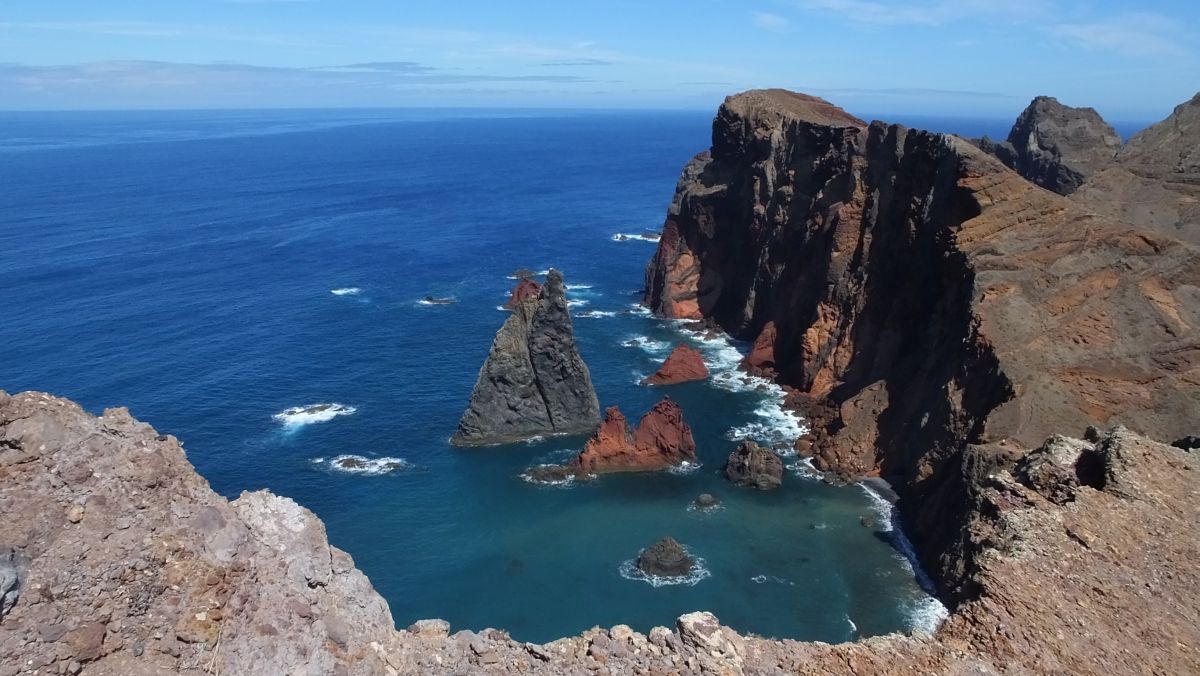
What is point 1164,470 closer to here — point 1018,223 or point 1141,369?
point 1141,369

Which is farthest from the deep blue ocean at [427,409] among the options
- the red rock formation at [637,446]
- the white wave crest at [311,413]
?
the red rock formation at [637,446]

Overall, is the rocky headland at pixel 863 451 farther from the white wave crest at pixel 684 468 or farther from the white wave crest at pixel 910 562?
the white wave crest at pixel 684 468

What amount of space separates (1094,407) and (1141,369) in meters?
4.17

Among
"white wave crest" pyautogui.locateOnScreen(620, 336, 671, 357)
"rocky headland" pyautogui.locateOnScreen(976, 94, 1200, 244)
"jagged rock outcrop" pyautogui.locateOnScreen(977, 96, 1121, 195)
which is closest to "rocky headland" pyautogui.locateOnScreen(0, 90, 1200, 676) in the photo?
"rocky headland" pyautogui.locateOnScreen(976, 94, 1200, 244)

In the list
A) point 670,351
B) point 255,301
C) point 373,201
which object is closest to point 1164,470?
point 670,351

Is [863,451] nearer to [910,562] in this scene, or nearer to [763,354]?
[910,562]

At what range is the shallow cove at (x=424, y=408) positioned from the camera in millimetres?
45938

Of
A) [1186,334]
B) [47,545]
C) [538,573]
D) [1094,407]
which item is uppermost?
[47,545]

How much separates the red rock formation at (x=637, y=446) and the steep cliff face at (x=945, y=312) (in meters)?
10.9

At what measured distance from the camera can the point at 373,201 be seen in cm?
18888

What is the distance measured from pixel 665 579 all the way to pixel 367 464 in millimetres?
26220

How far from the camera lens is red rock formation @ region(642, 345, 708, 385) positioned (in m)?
76.6

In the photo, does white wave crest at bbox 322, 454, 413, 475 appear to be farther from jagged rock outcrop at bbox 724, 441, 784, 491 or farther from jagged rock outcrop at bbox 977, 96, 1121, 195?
jagged rock outcrop at bbox 977, 96, 1121, 195

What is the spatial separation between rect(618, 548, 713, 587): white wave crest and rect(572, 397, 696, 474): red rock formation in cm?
1254
